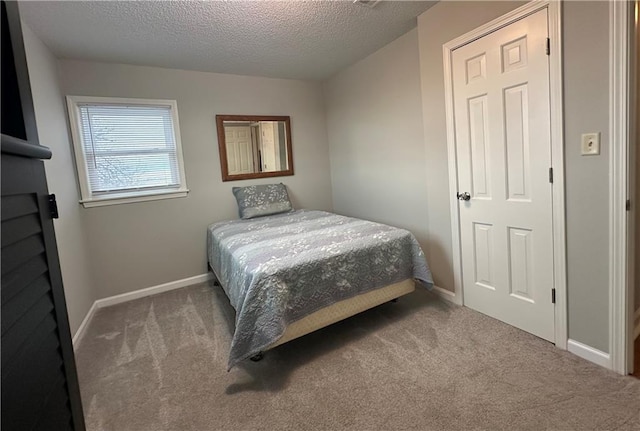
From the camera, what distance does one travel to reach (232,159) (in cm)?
377

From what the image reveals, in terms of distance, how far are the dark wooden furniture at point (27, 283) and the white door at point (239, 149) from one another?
Answer: 3.04m

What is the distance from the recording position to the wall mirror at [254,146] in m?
3.71

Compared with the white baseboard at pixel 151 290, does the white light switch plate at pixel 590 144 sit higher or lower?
higher

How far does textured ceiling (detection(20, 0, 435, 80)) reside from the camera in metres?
2.19

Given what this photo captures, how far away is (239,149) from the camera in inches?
150

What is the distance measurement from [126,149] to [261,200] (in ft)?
4.73

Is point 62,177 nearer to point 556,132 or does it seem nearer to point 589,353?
point 556,132

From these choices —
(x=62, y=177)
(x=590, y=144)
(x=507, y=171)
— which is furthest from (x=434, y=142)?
(x=62, y=177)

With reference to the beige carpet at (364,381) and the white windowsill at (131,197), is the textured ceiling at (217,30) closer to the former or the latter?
the white windowsill at (131,197)

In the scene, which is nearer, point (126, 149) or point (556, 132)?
point (556, 132)

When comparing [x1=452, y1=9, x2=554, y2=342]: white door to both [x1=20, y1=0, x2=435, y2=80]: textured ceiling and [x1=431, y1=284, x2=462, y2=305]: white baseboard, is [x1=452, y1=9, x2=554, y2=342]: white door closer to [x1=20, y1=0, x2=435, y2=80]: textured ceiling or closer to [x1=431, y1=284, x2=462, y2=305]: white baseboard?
[x1=431, y1=284, x2=462, y2=305]: white baseboard

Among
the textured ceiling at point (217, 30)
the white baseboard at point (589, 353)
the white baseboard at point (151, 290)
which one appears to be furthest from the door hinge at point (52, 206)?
the white baseboard at point (151, 290)

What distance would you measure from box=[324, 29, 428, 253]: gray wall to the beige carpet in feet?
3.68

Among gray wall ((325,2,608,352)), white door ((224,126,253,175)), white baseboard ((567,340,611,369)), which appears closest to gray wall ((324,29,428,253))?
gray wall ((325,2,608,352))
